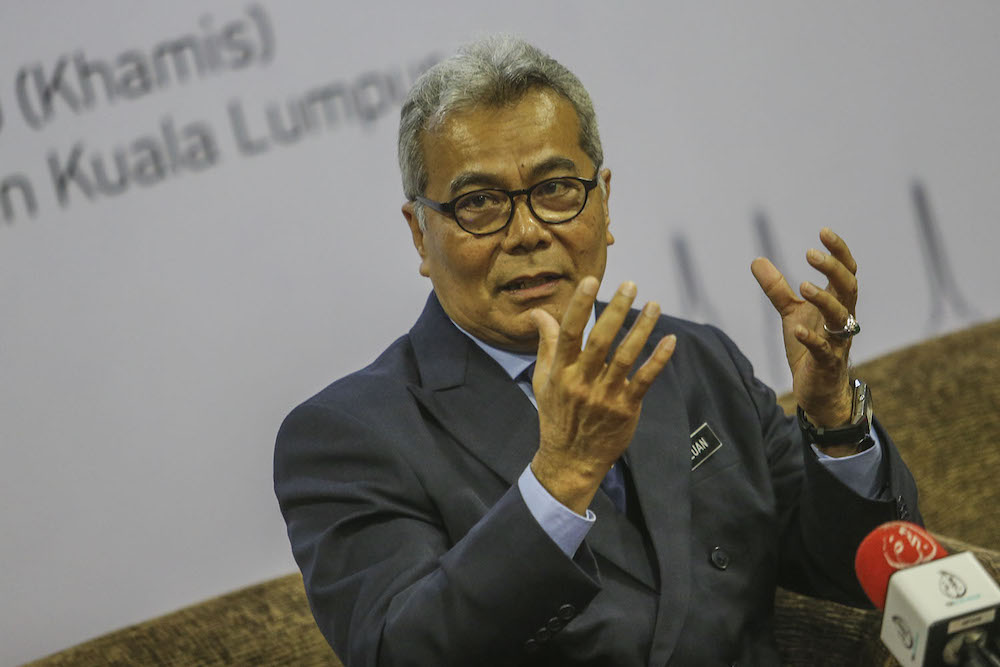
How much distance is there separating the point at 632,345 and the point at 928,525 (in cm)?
192

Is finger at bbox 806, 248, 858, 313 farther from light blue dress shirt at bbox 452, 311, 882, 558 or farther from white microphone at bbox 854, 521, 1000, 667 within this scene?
white microphone at bbox 854, 521, 1000, 667

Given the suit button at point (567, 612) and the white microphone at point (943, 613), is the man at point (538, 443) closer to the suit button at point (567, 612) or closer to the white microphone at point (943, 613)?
the suit button at point (567, 612)

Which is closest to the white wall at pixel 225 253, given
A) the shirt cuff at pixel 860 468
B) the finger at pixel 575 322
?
the shirt cuff at pixel 860 468

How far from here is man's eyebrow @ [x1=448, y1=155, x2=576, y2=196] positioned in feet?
6.73

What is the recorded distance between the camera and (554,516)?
167cm

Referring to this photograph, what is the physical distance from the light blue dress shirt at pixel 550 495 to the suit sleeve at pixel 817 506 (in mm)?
21

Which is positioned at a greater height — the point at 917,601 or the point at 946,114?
the point at 946,114

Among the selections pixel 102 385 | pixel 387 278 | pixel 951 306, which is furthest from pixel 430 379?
pixel 951 306

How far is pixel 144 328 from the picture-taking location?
2.82m

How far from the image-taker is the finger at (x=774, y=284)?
1951 millimetres

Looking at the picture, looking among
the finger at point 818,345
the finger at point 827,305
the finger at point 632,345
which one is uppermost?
the finger at point 632,345

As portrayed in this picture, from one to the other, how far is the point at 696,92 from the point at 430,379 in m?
1.56

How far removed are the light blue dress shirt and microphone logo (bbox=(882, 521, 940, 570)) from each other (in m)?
0.42

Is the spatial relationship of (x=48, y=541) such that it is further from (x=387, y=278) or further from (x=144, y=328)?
(x=387, y=278)
